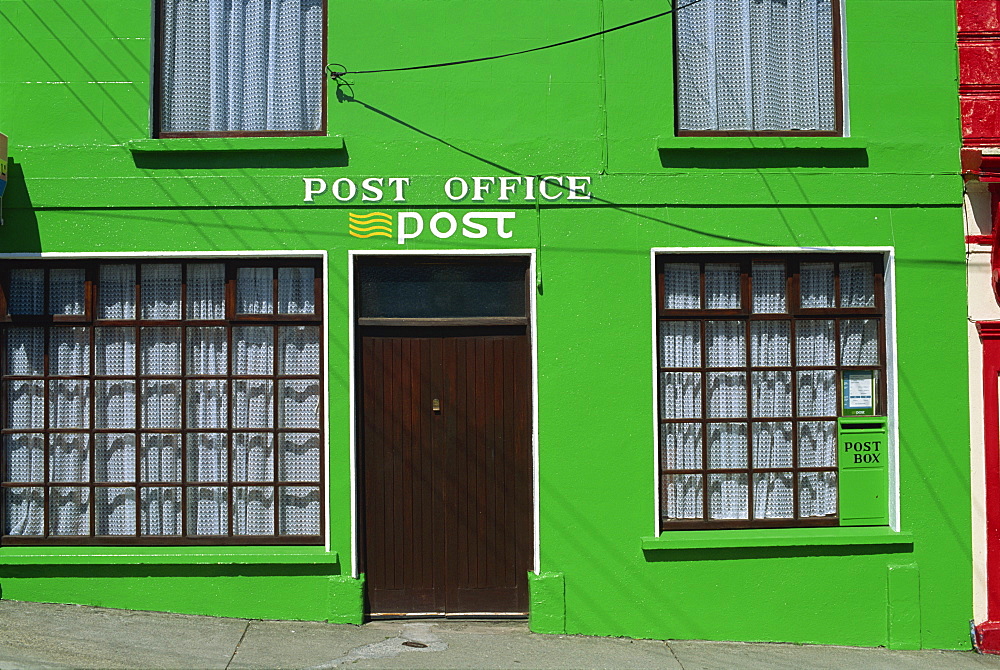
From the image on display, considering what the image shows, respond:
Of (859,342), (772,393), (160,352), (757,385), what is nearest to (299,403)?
(160,352)

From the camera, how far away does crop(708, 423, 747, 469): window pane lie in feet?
24.6

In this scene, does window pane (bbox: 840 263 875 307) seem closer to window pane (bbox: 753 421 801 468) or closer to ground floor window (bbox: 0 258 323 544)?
window pane (bbox: 753 421 801 468)

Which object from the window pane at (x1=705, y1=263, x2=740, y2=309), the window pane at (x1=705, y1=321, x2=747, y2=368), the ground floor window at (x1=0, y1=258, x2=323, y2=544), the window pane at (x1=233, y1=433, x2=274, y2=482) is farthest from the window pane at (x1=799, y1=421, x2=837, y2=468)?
the window pane at (x1=233, y1=433, x2=274, y2=482)

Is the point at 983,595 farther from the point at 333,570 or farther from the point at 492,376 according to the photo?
the point at 333,570

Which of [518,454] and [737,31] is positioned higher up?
[737,31]

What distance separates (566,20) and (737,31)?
1475 mm

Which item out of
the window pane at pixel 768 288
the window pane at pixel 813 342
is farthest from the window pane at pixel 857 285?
the window pane at pixel 768 288

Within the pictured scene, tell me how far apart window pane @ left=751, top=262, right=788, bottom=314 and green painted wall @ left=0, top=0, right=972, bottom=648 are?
0.87 feet

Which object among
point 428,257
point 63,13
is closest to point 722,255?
point 428,257

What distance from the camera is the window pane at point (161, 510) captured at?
7.31m

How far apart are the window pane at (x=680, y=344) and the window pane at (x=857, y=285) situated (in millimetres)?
1241

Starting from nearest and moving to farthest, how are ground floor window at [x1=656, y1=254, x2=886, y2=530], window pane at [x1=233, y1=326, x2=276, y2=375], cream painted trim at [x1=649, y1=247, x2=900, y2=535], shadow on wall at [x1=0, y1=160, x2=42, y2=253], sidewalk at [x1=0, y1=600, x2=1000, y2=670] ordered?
sidewalk at [x1=0, y1=600, x2=1000, y2=670]
shadow on wall at [x1=0, y1=160, x2=42, y2=253]
cream painted trim at [x1=649, y1=247, x2=900, y2=535]
window pane at [x1=233, y1=326, x2=276, y2=375]
ground floor window at [x1=656, y1=254, x2=886, y2=530]

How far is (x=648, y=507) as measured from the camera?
7.21 meters

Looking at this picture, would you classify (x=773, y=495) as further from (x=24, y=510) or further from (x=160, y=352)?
(x=24, y=510)
